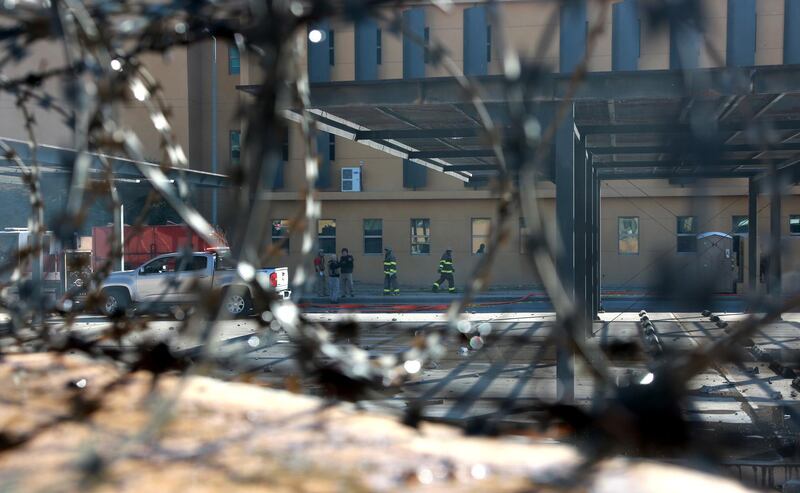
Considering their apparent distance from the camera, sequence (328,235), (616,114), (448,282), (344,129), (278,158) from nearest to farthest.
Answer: (278,158), (616,114), (344,129), (448,282), (328,235)

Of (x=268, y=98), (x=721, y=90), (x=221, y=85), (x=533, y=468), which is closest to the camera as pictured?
(x=268, y=98)

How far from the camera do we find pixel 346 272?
1212 inches

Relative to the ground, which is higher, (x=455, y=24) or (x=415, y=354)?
(x=455, y=24)

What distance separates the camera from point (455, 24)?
92.6 ft

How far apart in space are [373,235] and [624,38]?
24561 mm

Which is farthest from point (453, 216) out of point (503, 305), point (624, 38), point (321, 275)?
point (624, 38)

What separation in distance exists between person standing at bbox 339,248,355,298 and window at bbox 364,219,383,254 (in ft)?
16.5

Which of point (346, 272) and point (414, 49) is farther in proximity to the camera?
point (346, 272)

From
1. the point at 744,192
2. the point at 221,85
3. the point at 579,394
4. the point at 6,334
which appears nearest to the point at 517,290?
the point at 744,192

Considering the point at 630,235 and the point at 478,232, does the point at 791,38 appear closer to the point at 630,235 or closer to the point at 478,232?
the point at 630,235

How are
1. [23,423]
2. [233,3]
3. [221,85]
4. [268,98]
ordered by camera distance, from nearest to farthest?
[268,98]
[233,3]
[23,423]
[221,85]

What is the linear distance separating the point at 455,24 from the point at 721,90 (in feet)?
65.3

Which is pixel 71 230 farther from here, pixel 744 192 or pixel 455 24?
pixel 744 192

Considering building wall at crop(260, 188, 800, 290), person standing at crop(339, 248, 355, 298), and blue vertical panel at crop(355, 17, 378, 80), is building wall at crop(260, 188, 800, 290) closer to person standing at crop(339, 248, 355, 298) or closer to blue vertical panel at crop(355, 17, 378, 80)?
person standing at crop(339, 248, 355, 298)
